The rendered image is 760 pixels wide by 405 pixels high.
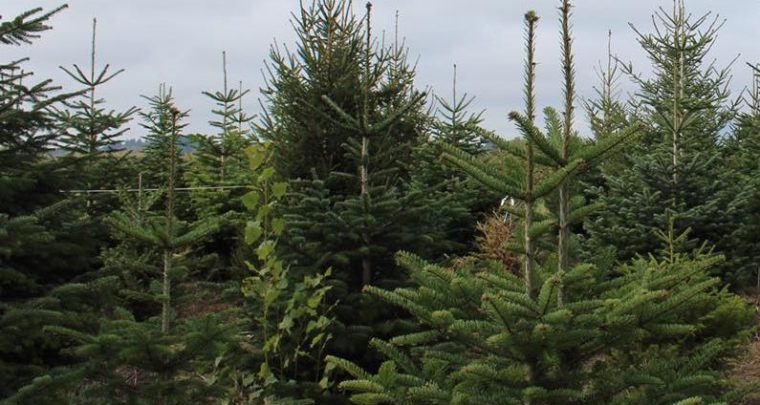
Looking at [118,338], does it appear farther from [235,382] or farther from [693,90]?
[693,90]

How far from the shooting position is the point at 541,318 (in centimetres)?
310

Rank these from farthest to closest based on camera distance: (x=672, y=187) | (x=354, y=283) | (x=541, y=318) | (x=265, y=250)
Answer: (x=672, y=187) < (x=354, y=283) < (x=265, y=250) < (x=541, y=318)

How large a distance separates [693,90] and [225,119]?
333 inches

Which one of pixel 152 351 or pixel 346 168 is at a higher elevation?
pixel 346 168

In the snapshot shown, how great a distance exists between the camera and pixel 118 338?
3.80m

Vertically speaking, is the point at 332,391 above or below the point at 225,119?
below

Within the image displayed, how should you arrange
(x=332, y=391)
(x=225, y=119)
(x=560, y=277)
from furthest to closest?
(x=225, y=119) < (x=332, y=391) < (x=560, y=277)

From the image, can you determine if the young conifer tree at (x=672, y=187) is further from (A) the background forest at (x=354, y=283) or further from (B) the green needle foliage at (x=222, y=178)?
(B) the green needle foliage at (x=222, y=178)

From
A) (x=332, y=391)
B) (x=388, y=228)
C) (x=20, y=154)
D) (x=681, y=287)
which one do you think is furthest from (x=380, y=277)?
(x=20, y=154)

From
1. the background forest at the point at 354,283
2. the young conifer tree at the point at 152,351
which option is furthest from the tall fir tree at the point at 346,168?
the young conifer tree at the point at 152,351

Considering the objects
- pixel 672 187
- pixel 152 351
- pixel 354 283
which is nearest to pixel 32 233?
pixel 152 351

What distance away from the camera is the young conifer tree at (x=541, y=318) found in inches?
124

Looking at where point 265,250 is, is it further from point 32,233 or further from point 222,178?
point 222,178

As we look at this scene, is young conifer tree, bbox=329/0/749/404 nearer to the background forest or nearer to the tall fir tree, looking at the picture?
the background forest
